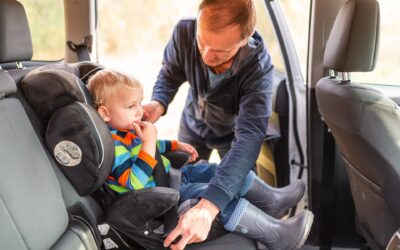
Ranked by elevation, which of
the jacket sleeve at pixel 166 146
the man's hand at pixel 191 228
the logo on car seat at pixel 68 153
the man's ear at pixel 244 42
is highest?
the man's ear at pixel 244 42

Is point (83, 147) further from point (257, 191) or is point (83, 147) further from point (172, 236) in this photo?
point (257, 191)

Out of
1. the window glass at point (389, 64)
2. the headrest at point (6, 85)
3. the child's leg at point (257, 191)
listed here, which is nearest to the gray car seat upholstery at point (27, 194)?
the headrest at point (6, 85)

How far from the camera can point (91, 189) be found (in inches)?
63.0

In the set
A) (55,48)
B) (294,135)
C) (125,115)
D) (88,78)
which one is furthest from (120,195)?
Answer: (55,48)

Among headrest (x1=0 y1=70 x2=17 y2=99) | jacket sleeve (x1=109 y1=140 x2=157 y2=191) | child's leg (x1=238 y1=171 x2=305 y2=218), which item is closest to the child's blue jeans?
child's leg (x1=238 y1=171 x2=305 y2=218)

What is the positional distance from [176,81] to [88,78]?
0.64 m

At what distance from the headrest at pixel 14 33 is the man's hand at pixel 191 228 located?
0.81 metres

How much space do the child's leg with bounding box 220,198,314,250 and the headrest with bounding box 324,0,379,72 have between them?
61 cm

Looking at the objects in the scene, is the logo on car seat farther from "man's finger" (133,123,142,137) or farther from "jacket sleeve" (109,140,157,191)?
"man's finger" (133,123,142,137)

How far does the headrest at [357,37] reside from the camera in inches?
69.3

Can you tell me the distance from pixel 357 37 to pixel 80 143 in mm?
1080

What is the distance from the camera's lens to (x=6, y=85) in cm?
147

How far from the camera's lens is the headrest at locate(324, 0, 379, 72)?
1.76m

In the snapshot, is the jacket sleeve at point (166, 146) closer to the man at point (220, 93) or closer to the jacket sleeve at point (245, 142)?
the man at point (220, 93)
